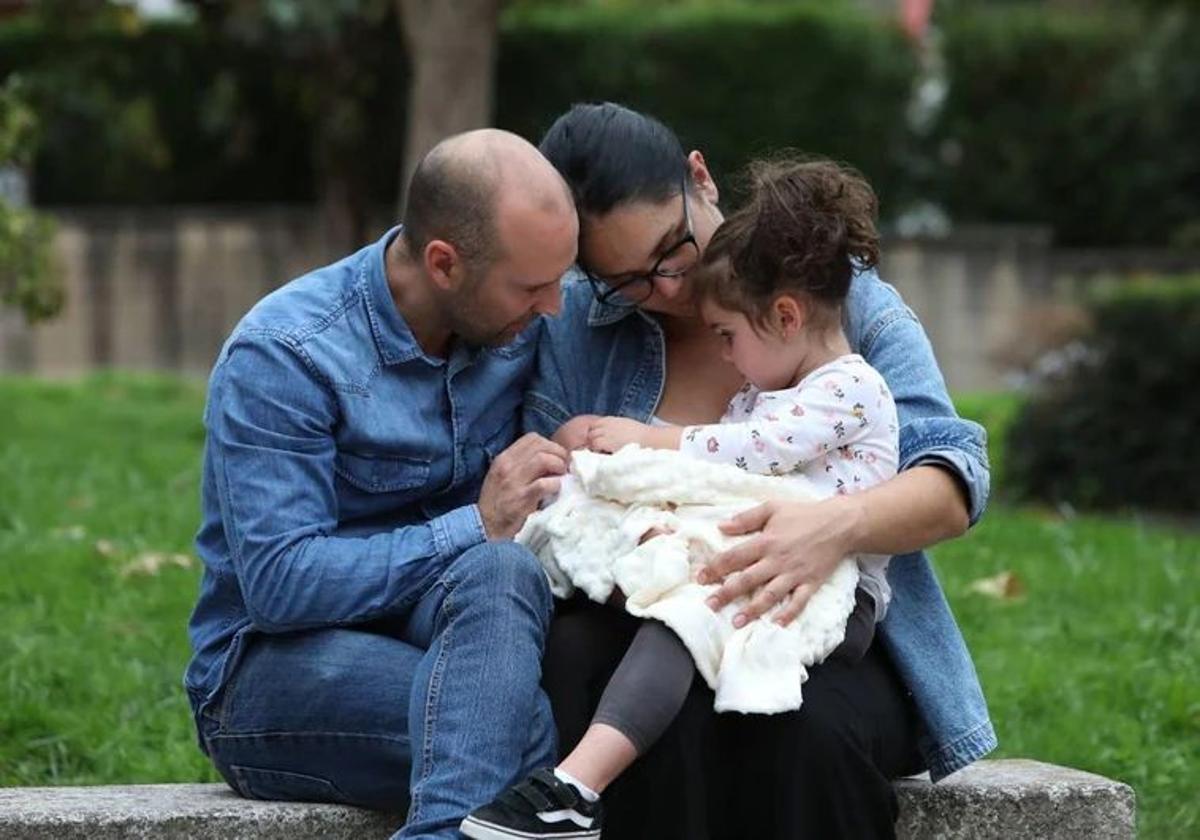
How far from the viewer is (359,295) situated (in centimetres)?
362

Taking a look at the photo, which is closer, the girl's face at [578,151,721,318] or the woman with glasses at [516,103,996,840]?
the woman with glasses at [516,103,996,840]

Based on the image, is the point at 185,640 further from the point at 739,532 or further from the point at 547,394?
the point at 739,532

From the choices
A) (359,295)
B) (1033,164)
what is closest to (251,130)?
(1033,164)

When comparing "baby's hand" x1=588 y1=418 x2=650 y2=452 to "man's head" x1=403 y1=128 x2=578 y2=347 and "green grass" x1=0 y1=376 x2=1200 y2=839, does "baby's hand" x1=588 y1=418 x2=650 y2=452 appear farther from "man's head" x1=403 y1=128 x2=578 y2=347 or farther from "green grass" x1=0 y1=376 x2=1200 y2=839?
"green grass" x1=0 y1=376 x2=1200 y2=839

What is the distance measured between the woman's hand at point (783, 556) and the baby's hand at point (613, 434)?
24 cm

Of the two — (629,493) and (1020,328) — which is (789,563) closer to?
(629,493)

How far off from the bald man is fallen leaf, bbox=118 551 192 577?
2388 mm

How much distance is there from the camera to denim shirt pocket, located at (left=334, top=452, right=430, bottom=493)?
3.57m

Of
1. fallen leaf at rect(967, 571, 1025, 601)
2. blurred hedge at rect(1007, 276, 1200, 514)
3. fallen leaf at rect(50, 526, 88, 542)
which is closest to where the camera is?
fallen leaf at rect(967, 571, 1025, 601)

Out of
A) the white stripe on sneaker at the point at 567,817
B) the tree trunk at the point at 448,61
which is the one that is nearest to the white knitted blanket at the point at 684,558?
the white stripe on sneaker at the point at 567,817

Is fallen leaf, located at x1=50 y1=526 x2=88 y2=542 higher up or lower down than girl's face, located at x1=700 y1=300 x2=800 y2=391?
lower down

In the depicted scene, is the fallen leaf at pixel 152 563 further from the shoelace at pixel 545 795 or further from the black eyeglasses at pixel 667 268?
the shoelace at pixel 545 795

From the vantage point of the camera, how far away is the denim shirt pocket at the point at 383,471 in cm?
Result: 357

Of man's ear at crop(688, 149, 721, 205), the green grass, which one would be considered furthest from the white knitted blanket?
the green grass
